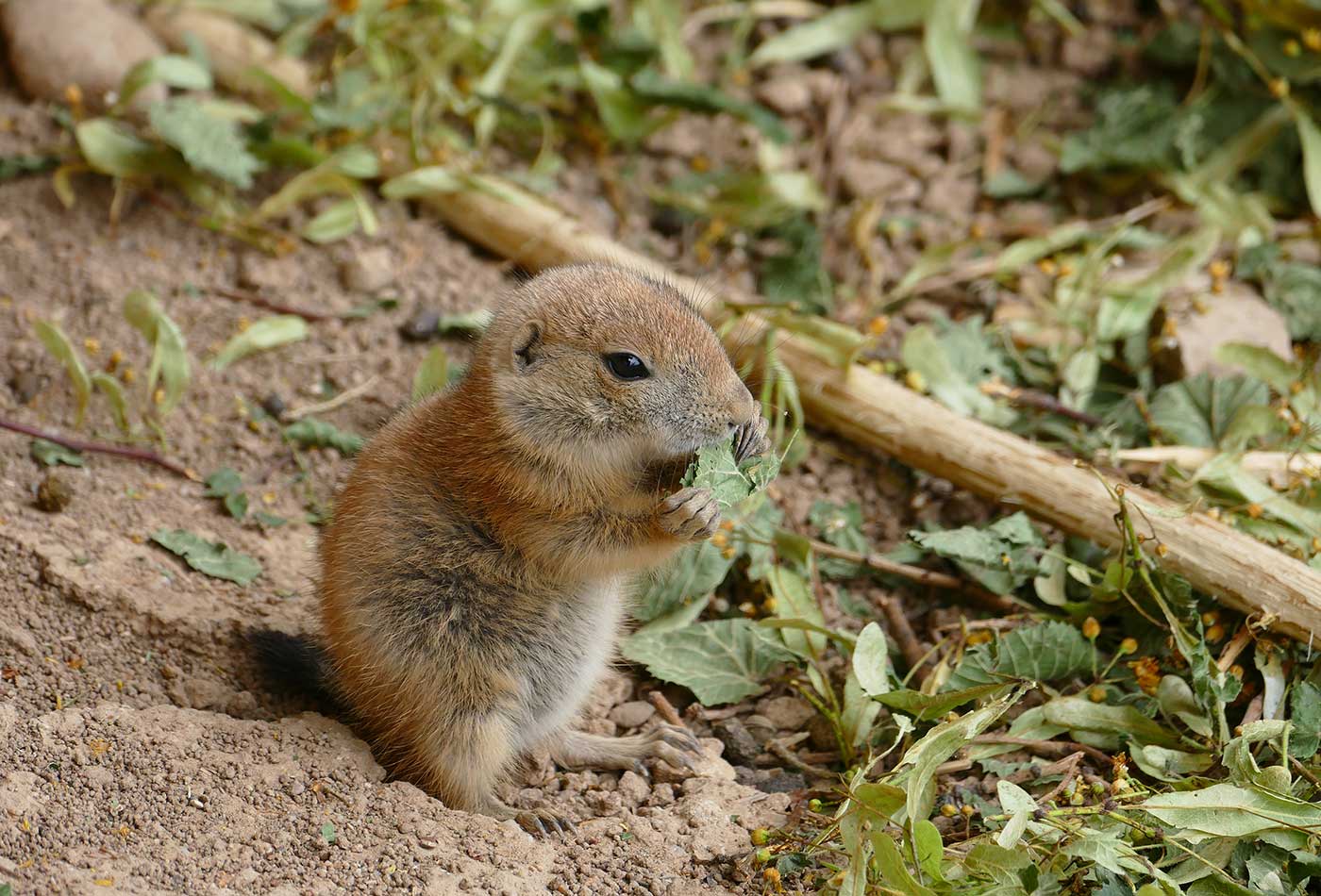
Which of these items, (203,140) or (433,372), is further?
(203,140)

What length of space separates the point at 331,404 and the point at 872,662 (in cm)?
255

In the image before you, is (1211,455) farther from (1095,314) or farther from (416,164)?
(416,164)

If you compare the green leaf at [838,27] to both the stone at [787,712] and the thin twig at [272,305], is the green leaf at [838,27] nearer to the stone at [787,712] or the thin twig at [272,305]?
the thin twig at [272,305]

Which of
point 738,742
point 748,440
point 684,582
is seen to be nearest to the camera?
point 748,440

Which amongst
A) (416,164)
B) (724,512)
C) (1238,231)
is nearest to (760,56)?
(416,164)

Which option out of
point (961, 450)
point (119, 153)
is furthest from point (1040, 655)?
point (119, 153)

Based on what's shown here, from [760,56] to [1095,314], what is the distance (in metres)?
2.36

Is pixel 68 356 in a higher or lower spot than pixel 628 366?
lower

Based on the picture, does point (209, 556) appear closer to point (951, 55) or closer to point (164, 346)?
point (164, 346)

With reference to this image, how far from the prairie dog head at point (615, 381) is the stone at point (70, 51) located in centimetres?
317

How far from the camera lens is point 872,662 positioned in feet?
14.7

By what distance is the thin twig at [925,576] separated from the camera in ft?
16.4

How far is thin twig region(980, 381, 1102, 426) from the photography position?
5.62 meters

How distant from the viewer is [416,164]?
6.36 m
